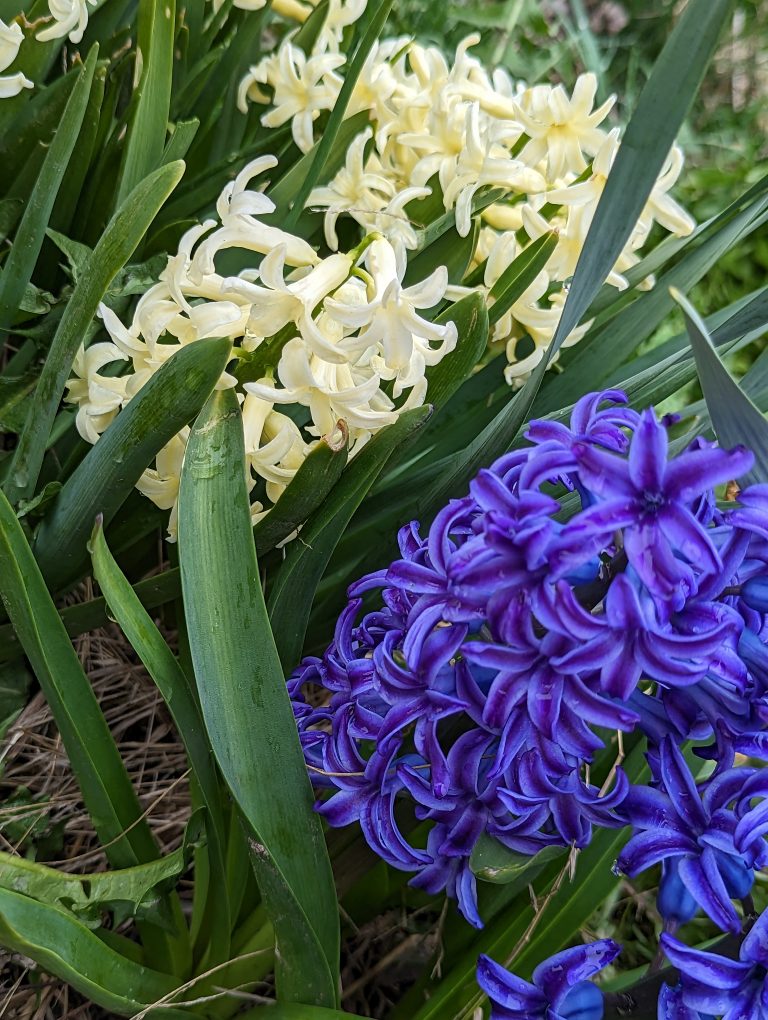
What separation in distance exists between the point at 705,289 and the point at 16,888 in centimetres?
191

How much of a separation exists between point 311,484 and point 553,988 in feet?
1.26

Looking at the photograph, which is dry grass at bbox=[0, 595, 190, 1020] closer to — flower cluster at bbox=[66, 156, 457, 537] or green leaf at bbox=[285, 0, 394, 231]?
flower cluster at bbox=[66, 156, 457, 537]

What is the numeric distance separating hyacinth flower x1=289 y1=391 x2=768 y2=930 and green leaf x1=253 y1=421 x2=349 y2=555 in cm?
10

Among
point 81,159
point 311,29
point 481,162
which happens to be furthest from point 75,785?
point 311,29

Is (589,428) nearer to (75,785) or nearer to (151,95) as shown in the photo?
(151,95)

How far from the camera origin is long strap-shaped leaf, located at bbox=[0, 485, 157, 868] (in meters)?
0.66

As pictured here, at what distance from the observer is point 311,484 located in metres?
0.72

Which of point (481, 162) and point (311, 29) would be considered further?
point (311, 29)

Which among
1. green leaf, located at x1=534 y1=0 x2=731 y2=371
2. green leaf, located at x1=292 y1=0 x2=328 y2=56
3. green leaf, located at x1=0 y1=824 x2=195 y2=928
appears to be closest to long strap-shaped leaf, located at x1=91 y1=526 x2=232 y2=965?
green leaf, located at x1=0 y1=824 x2=195 y2=928

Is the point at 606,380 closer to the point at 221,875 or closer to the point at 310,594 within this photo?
the point at 310,594

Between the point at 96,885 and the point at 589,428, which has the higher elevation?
the point at 589,428

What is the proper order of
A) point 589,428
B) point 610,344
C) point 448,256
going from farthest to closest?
point 610,344
point 448,256
point 589,428

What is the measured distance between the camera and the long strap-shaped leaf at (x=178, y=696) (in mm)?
648

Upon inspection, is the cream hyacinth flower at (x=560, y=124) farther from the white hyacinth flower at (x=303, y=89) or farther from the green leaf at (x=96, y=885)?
the green leaf at (x=96, y=885)
